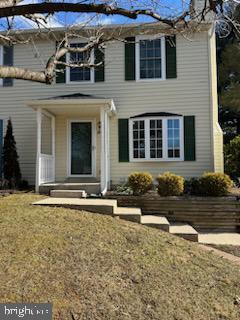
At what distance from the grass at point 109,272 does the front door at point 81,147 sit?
5.30 meters

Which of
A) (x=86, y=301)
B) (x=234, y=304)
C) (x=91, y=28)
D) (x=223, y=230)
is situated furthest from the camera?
(x=91, y=28)

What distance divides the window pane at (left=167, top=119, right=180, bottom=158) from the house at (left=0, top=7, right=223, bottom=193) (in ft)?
0.11

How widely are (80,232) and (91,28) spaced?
6.46 metres

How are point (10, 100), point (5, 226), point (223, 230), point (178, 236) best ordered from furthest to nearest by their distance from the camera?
point (10, 100) < point (223, 230) < point (178, 236) < point (5, 226)

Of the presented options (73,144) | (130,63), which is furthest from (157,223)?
(130,63)

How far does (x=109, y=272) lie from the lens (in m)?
4.68

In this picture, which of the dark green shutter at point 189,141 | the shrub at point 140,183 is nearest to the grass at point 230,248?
Answer: the shrub at point 140,183

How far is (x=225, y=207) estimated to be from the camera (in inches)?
347

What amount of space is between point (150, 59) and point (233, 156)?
4.25 metres

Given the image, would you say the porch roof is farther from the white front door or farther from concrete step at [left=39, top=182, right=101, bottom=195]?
concrete step at [left=39, top=182, right=101, bottom=195]

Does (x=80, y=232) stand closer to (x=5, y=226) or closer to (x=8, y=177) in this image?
(x=5, y=226)

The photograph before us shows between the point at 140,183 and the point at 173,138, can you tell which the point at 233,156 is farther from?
the point at 140,183

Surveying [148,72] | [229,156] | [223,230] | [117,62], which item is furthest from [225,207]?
[117,62]

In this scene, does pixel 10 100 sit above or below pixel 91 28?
below
